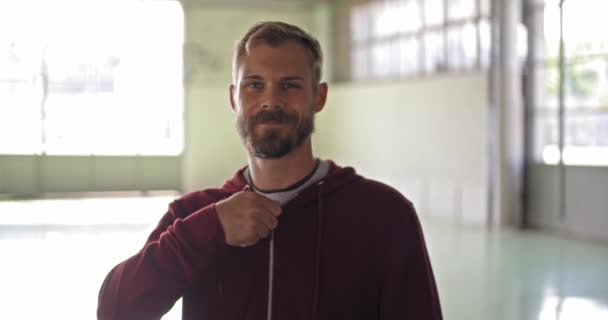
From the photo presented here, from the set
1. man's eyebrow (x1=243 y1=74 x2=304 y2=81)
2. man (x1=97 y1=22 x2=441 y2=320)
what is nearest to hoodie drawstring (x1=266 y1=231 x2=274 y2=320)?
man (x1=97 y1=22 x2=441 y2=320)

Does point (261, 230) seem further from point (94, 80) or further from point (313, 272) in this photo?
point (94, 80)

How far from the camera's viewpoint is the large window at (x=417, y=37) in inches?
427

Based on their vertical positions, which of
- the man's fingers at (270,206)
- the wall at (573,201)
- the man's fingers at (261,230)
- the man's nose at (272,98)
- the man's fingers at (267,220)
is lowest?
the wall at (573,201)

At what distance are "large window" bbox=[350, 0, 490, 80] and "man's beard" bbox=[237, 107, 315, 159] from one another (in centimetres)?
960

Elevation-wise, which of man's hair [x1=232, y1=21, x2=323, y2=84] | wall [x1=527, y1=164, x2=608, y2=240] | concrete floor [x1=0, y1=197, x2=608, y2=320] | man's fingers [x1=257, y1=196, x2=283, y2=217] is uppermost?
man's hair [x1=232, y1=21, x2=323, y2=84]

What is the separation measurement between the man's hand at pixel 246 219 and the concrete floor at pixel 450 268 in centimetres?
380

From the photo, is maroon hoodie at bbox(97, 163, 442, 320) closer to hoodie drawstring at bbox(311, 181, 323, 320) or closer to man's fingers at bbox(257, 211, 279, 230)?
hoodie drawstring at bbox(311, 181, 323, 320)

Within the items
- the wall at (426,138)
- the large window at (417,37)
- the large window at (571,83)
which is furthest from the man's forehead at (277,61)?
the large window at (417,37)

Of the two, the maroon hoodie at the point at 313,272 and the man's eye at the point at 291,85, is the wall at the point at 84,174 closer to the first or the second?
the maroon hoodie at the point at 313,272

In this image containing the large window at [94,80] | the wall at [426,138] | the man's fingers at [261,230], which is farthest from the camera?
the large window at [94,80]

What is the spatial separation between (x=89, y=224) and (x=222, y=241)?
32.7ft

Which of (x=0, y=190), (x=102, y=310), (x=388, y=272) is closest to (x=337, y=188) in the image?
(x=388, y=272)

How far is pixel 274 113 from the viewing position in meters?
1.45

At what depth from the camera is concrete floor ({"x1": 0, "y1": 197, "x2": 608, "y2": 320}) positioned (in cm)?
Answer: 531
